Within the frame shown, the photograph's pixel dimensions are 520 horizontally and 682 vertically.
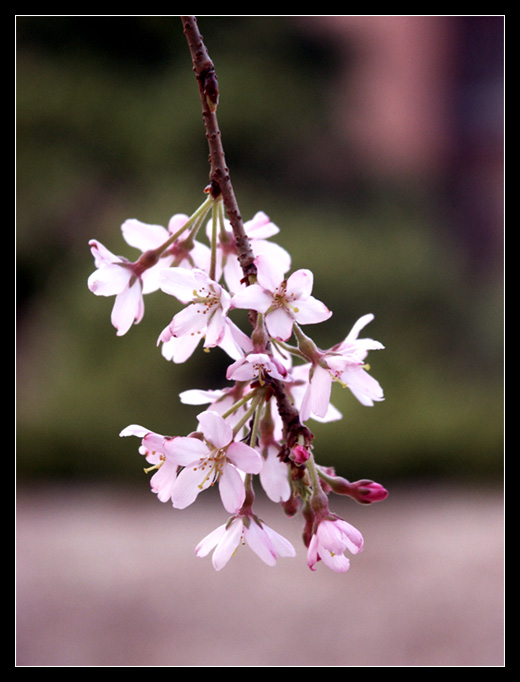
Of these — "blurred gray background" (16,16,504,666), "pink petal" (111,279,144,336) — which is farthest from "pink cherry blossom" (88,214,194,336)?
"blurred gray background" (16,16,504,666)

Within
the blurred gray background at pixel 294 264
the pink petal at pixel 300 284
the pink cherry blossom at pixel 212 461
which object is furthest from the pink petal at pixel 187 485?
the blurred gray background at pixel 294 264

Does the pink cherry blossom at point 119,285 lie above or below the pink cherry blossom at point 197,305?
above

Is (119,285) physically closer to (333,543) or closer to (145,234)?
(145,234)

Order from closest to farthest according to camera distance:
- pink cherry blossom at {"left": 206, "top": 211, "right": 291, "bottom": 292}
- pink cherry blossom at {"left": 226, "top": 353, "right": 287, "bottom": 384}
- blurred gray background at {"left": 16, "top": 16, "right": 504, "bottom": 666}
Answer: pink cherry blossom at {"left": 226, "top": 353, "right": 287, "bottom": 384} < pink cherry blossom at {"left": 206, "top": 211, "right": 291, "bottom": 292} < blurred gray background at {"left": 16, "top": 16, "right": 504, "bottom": 666}

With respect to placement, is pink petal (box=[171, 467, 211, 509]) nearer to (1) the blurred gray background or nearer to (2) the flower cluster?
(2) the flower cluster

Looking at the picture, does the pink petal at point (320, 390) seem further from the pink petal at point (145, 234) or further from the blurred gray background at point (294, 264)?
the blurred gray background at point (294, 264)

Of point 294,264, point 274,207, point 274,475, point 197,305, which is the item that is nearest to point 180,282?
point 197,305

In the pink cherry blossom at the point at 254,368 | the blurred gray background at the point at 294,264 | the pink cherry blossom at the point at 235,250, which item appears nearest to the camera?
the pink cherry blossom at the point at 254,368
